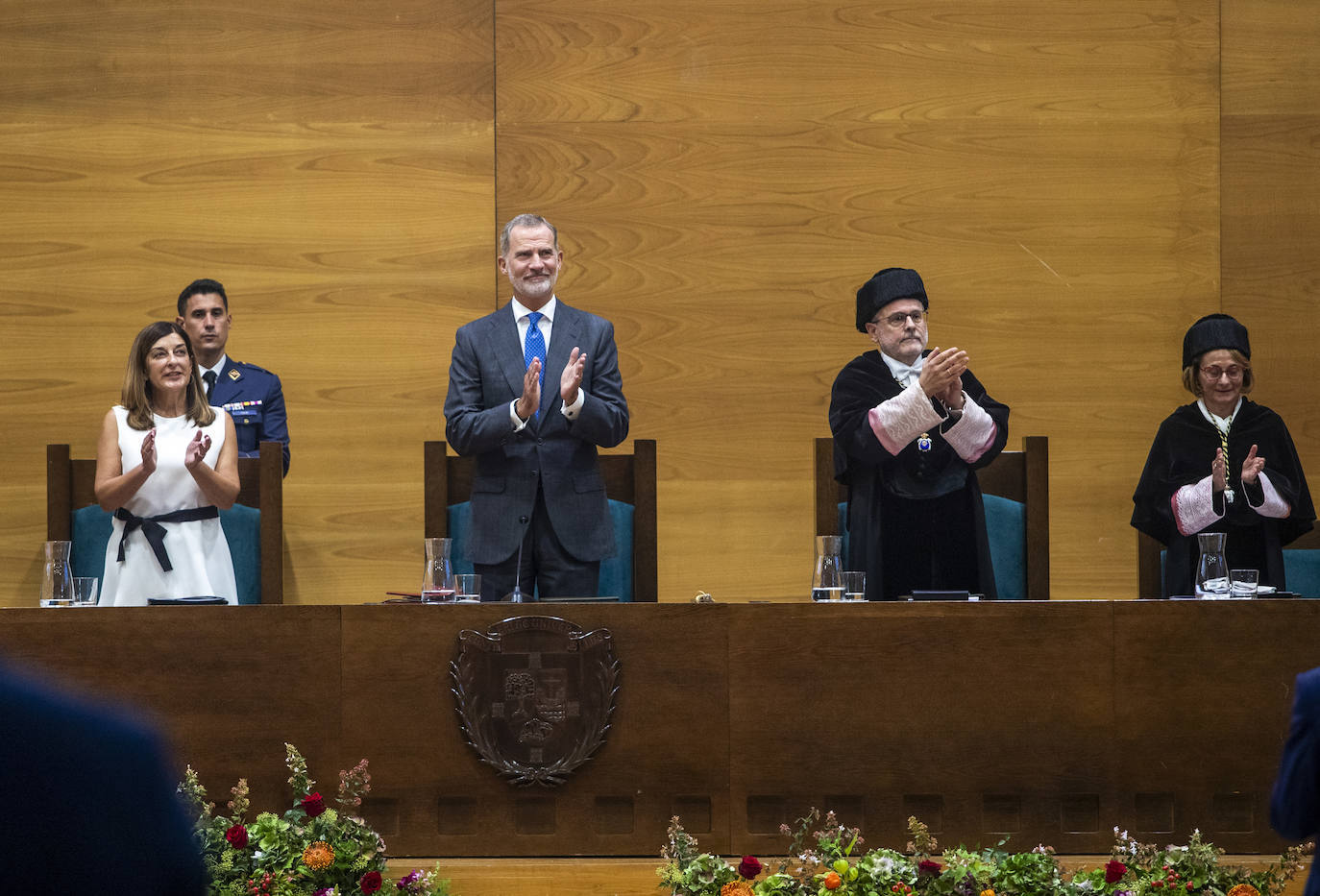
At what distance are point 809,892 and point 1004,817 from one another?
1.59ft

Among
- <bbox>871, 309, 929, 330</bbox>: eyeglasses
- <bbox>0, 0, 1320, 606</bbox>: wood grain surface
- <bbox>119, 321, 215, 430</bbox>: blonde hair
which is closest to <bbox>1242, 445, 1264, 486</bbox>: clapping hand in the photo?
<bbox>871, 309, 929, 330</bbox>: eyeglasses

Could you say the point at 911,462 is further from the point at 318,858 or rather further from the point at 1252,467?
the point at 318,858

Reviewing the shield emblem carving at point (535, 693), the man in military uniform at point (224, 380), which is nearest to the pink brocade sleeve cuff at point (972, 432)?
the shield emblem carving at point (535, 693)

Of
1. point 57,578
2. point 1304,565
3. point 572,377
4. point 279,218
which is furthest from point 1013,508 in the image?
point 279,218

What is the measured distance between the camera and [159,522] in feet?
12.6

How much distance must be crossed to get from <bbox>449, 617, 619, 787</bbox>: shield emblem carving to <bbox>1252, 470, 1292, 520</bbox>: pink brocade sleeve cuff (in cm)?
193

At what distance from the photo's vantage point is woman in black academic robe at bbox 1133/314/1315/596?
148 inches

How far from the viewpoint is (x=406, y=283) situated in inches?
219

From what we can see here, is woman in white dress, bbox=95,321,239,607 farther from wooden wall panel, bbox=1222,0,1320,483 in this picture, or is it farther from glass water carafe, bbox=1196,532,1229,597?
wooden wall panel, bbox=1222,0,1320,483

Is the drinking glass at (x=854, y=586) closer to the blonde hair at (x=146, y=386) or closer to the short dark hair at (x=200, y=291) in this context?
the blonde hair at (x=146, y=386)

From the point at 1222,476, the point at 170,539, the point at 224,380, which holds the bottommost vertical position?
the point at 170,539

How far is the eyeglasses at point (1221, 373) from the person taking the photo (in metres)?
3.96

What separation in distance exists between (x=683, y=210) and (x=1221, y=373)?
2261mm

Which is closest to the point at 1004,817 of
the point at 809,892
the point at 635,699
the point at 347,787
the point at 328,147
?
the point at 809,892
